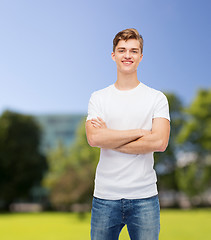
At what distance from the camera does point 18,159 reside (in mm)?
35781

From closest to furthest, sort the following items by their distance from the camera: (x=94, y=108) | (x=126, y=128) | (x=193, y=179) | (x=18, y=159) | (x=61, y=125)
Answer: (x=126, y=128), (x=94, y=108), (x=193, y=179), (x=18, y=159), (x=61, y=125)

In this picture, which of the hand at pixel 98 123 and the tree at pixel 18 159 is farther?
the tree at pixel 18 159

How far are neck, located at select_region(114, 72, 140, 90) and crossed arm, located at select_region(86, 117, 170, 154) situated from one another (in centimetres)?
52

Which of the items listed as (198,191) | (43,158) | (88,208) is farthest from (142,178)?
(43,158)

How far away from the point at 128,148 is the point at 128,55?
997 millimetres

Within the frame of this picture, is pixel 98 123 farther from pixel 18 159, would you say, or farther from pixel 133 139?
pixel 18 159

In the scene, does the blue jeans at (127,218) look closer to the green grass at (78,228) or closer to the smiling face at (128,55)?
the smiling face at (128,55)

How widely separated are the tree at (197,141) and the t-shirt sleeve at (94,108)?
29181 mm

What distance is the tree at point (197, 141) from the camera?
31.9m

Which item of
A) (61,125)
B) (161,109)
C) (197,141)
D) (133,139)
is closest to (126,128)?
(133,139)

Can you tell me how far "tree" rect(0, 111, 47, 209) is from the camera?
3500 centimetres

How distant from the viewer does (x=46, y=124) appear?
58125 millimetres

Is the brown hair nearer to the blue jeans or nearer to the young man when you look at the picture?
the young man

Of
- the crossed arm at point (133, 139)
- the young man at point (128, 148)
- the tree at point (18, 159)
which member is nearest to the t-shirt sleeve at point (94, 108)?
the young man at point (128, 148)
